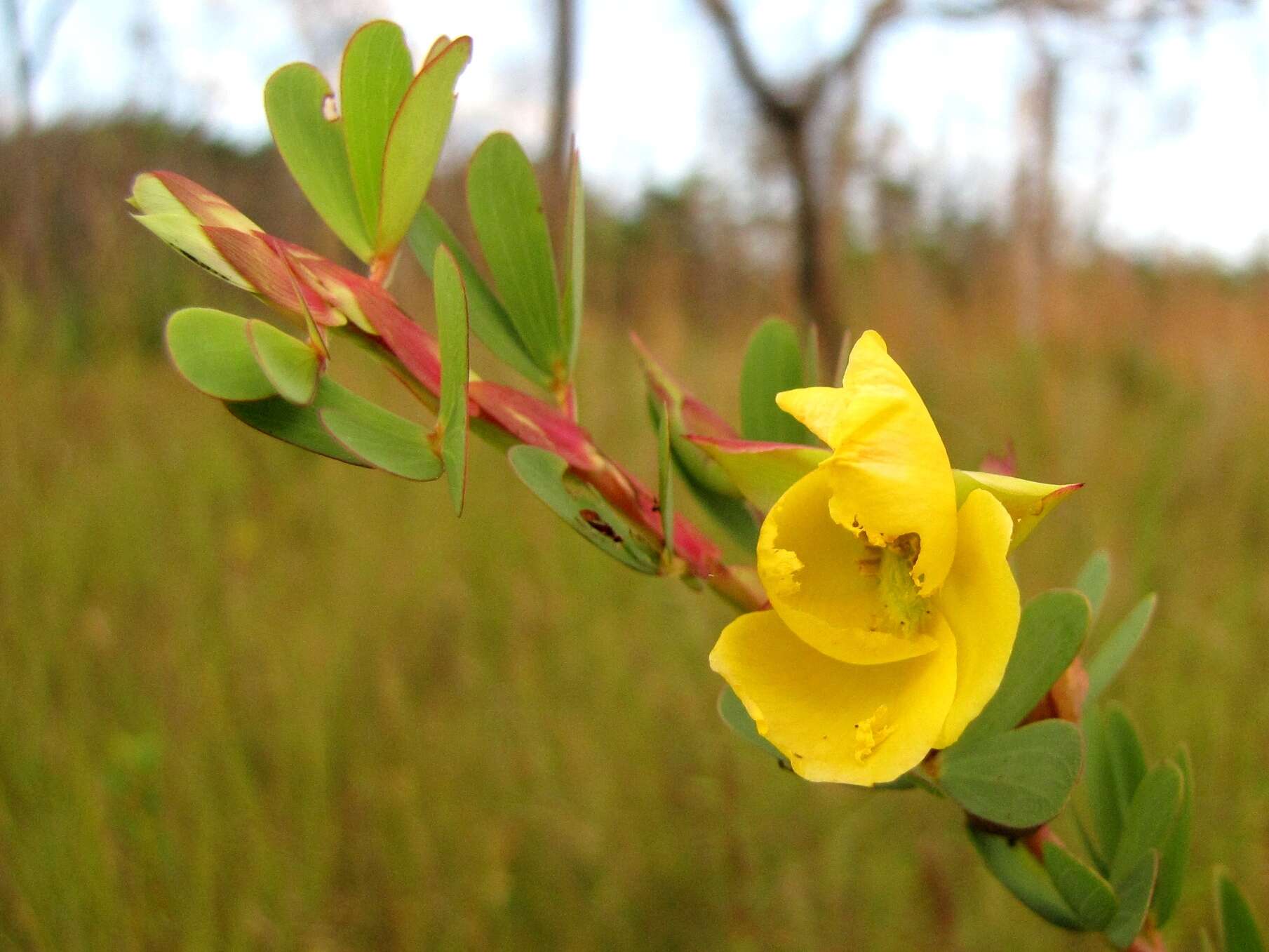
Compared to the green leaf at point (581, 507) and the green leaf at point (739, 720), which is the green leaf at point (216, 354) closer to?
the green leaf at point (581, 507)

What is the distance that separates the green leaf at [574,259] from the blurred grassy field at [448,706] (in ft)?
0.50

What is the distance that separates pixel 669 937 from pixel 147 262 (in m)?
3.23

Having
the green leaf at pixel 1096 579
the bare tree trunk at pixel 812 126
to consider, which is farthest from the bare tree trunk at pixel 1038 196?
the green leaf at pixel 1096 579

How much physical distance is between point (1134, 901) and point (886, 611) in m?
0.15

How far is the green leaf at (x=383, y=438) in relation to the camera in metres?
0.30

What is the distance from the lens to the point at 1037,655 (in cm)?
33

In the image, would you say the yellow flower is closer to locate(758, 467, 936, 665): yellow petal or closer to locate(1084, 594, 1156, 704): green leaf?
locate(758, 467, 936, 665): yellow petal

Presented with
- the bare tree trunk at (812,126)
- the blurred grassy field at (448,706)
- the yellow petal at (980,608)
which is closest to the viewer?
the yellow petal at (980,608)

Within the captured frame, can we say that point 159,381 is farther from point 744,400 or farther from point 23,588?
point 744,400

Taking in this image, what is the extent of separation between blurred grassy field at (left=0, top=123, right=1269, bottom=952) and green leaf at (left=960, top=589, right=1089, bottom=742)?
0.07m

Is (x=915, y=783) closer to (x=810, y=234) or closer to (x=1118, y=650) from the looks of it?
(x=1118, y=650)

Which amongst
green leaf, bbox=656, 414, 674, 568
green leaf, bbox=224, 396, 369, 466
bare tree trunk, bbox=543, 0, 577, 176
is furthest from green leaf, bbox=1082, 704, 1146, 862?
bare tree trunk, bbox=543, 0, 577, 176

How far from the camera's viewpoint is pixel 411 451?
32 centimetres

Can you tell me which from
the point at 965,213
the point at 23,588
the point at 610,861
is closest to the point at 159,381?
the point at 23,588
